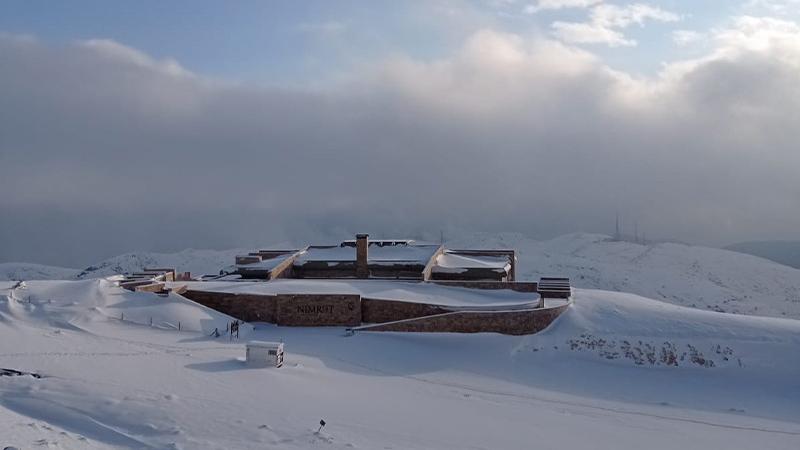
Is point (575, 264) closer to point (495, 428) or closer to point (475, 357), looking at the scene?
point (475, 357)

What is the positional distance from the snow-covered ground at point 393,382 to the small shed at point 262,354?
1.10 feet

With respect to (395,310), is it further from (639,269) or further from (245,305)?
(639,269)

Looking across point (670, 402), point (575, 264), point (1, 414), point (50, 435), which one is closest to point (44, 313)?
point (1, 414)

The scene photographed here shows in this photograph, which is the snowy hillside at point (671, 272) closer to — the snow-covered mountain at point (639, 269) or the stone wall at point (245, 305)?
the snow-covered mountain at point (639, 269)

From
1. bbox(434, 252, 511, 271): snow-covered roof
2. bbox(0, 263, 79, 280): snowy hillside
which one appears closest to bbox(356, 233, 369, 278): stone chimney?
bbox(434, 252, 511, 271): snow-covered roof

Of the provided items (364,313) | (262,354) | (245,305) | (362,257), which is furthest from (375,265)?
(262,354)

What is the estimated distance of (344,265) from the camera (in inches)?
1254

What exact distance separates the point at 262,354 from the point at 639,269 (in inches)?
2341

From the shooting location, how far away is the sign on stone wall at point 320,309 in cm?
2392

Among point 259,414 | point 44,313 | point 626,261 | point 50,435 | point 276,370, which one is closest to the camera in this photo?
point 50,435

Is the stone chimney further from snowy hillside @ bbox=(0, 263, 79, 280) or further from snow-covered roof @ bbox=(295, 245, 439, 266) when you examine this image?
snowy hillside @ bbox=(0, 263, 79, 280)

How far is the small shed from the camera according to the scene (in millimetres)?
16625

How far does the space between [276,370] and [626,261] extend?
67.9 metres

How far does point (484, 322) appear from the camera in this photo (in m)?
22.3
